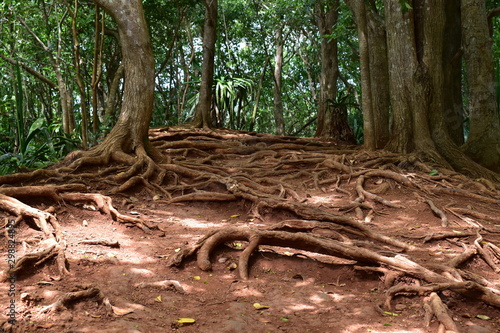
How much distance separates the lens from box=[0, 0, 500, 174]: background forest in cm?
789

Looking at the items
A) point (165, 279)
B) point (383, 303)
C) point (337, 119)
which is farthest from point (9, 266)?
point (337, 119)

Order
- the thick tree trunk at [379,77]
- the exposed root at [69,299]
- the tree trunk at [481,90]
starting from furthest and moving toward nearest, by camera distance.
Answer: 1. the thick tree trunk at [379,77]
2. the tree trunk at [481,90]
3. the exposed root at [69,299]

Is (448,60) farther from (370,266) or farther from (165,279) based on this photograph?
(165,279)

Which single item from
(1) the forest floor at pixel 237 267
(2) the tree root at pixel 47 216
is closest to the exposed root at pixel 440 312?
(1) the forest floor at pixel 237 267

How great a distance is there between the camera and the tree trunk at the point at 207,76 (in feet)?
36.3

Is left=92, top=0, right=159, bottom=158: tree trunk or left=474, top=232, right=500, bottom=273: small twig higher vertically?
left=92, top=0, right=159, bottom=158: tree trunk

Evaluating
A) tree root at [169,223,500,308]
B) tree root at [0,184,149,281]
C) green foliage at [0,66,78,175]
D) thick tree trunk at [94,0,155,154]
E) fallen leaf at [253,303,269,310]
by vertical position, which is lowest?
fallen leaf at [253,303,269,310]

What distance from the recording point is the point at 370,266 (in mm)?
3602

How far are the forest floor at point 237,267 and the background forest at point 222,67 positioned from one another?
78.4 inches

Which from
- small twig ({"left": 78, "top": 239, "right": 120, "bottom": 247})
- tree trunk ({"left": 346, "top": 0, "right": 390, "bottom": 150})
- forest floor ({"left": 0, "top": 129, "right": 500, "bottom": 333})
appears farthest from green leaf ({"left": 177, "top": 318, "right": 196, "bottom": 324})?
tree trunk ({"left": 346, "top": 0, "right": 390, "bottom": 150})

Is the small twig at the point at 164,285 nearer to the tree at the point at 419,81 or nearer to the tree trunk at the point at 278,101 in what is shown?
the tree at the point at 419,81

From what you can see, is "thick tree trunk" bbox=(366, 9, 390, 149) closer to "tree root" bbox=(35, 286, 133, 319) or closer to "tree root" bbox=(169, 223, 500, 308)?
"tree root" bbox=(169, 223, 500, 308)

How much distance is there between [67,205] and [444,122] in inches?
231

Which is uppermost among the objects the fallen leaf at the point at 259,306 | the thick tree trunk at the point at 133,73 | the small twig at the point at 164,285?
the thick tree trunk at the point at 133,73
